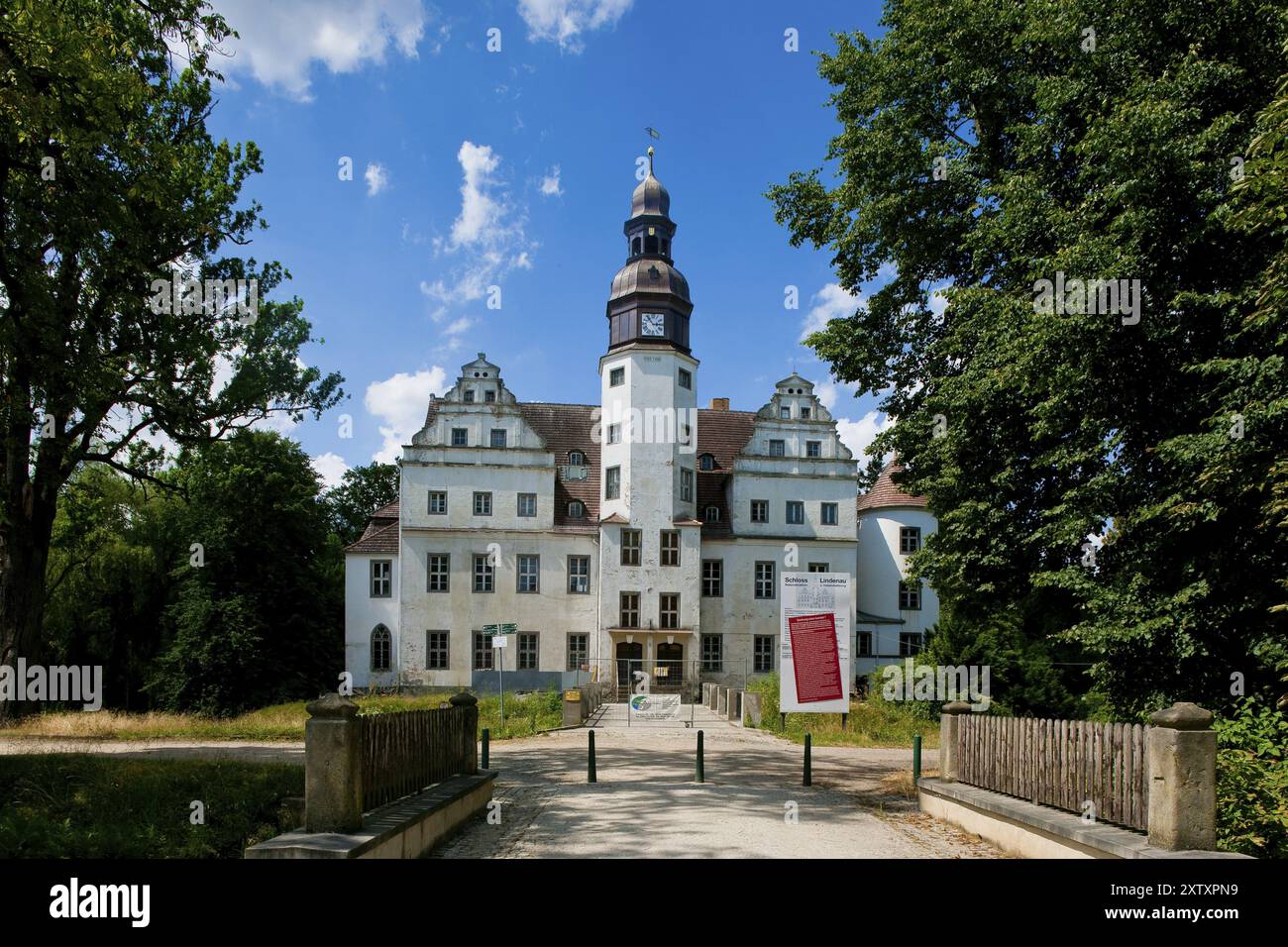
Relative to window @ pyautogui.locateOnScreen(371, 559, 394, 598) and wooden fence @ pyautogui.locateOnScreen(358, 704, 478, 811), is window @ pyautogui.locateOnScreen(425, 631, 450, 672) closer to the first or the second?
window @ pyautogui.locateOnScreen(371, 559, 394, 598)

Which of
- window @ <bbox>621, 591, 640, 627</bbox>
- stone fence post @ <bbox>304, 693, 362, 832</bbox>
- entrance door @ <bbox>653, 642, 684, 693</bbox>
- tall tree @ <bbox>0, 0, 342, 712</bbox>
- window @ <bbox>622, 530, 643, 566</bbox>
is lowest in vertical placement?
entrance door @ <bbox>653, 642, 684, 693</bbox>

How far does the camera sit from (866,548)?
3903 cm

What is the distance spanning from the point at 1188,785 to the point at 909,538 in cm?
3270

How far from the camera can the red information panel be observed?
18.7 meters

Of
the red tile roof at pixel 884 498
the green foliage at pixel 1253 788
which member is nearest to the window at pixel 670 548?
the red tile roof at pixel 884 498

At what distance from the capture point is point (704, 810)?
1057 cm

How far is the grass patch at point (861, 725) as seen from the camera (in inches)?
779

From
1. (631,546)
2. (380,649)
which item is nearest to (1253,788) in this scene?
(631,546)

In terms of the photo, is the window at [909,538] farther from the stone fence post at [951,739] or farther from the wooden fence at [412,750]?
the wooden fence at [412,750]

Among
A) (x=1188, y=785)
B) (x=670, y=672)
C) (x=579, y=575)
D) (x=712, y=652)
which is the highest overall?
(x=1188, y=785)

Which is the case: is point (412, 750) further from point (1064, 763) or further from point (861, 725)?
point (861, 725)


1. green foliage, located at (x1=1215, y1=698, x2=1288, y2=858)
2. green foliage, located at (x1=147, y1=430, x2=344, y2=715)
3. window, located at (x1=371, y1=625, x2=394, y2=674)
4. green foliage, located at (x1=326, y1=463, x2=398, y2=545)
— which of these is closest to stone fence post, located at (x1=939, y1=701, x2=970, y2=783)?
green foliage, located at (x1=1215, y1=698, x2=1288, y2=858)

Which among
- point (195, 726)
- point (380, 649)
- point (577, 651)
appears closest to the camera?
point (195, 726)
